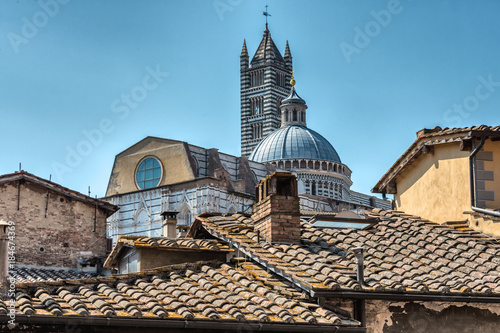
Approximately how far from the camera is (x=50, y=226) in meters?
28.2

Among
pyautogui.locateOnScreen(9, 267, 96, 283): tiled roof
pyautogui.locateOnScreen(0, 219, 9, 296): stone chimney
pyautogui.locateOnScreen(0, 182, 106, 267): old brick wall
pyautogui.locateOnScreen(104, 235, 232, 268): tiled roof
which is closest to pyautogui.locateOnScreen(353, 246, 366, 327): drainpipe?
pyautogui.locateOnScreen(104, 235, 232, 268): tiled roof

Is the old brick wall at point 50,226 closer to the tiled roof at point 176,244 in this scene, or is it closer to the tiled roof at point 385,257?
the tiled roof at point 385,257

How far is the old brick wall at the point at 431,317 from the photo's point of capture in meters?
12.2

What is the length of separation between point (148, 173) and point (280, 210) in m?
58.2

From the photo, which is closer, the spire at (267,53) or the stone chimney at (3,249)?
the stone chimney at (3,249)

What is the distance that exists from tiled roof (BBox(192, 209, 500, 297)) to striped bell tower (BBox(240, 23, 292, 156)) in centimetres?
10391

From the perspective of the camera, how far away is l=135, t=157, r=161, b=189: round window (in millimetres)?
71062

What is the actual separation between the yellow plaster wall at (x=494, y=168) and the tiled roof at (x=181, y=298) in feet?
17.2

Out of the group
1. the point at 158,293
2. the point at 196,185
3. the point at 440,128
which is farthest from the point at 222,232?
the point at 196,185

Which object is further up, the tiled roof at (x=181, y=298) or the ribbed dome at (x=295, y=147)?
the ribbed dome at (x=295, y=147)

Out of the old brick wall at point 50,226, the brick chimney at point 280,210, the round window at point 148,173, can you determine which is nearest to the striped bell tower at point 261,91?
the round window at point 148,173

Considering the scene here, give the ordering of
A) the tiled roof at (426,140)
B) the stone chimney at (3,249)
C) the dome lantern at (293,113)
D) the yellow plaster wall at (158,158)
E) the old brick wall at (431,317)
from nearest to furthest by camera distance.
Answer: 1. the stone chimney at (3,249)
2. the old brick wall at (431,317)
3. the tiled roof at (426,140)
4. the yellow plaster wall at (158,158)
5. the dome lantern at (293,113)

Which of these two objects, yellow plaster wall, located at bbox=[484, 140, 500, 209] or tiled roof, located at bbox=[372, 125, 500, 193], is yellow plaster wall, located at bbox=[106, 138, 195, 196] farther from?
yellow plaster wall, located at bbox=[484, 140, 500, 209]

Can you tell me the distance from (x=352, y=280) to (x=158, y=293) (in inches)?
102
